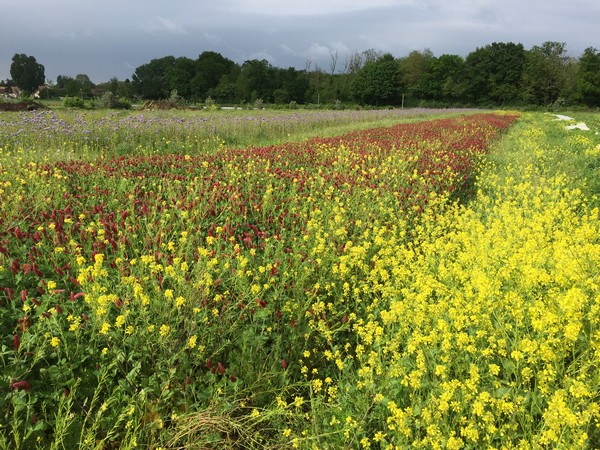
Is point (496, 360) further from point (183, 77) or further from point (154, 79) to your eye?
point (154, 79)

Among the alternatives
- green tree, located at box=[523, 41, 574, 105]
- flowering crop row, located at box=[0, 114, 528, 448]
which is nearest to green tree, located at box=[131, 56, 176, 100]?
green tree, located at box=[523, 41, 574, 105]

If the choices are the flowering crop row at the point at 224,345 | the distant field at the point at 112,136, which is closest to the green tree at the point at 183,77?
the distant field at the point at 112,136

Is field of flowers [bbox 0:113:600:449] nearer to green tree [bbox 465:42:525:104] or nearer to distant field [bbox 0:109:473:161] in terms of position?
distant field [bbox 0:109:473:161]

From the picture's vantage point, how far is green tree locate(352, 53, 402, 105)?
7450cm

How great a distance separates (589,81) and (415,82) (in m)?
28.4

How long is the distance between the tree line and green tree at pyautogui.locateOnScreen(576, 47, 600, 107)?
13 cm

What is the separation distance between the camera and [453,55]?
3297 inches

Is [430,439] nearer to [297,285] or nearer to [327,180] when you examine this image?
[297,285]

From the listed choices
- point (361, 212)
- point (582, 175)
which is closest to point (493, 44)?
point (582, 175)

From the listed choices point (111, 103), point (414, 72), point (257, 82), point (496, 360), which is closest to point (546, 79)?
point (414, 72)

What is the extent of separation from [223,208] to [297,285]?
68.9 inches

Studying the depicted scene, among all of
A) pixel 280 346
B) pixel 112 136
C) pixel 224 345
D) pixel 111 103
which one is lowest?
pixel 280 346

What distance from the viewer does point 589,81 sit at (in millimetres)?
65688

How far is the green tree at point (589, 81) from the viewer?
64625mm
